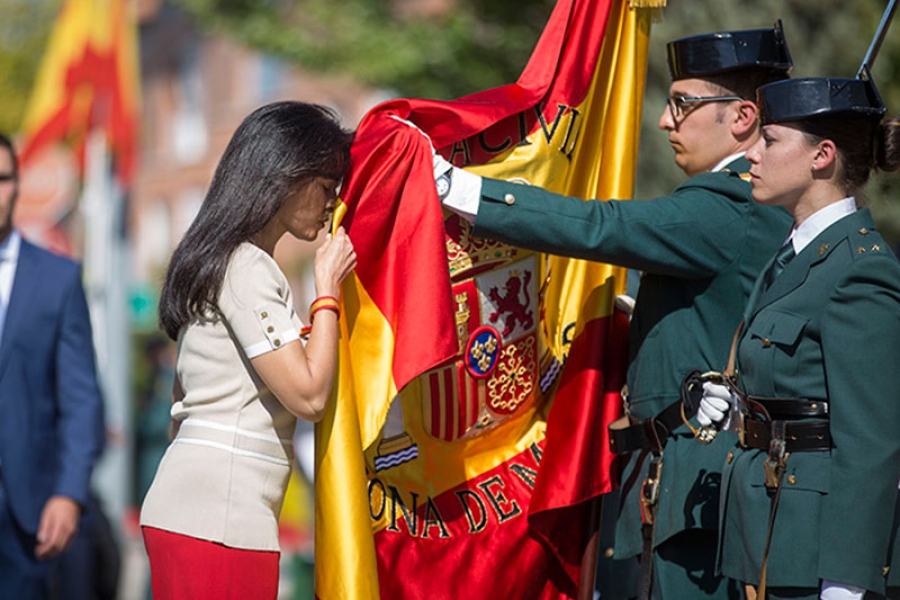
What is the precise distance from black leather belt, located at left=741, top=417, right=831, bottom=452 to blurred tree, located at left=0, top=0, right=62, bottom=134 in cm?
2064

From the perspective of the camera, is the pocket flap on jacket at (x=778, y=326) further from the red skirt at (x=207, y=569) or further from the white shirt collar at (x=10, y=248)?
the white shirt collar at (x=10, y=248)

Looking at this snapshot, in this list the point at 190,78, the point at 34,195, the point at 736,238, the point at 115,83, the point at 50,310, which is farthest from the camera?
the point at 190,78

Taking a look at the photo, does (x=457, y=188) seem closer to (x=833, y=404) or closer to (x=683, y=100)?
(x=683, y=100)

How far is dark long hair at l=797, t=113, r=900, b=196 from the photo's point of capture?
3254 mm

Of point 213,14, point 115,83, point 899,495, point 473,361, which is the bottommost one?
point 899,495

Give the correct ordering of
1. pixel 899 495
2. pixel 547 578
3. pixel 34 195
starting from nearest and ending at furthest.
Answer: pixel 899 495 → pixel 547 578 → pixel 34 195

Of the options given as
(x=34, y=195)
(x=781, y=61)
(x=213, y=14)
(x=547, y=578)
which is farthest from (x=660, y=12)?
(x=34, y=195)

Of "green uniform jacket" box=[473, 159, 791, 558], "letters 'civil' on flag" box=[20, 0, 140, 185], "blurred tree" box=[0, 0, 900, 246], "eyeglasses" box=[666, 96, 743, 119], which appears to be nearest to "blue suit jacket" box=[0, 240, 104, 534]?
"green uniform jacket" box=[473, 159, 791, 558]

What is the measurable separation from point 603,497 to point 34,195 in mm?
9690

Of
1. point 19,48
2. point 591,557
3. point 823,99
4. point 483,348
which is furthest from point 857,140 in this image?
point 19,48

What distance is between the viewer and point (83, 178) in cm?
1178

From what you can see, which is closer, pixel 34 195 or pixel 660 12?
pixel 660 12

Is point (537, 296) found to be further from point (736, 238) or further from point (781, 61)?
point (781, 61)

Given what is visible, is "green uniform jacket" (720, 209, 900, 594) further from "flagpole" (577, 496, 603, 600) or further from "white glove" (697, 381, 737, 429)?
"flagpole" (577, 496, 603, 600)
